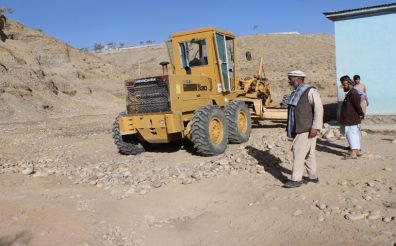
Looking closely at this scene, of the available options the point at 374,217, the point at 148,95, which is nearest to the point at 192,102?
the point at 148,95

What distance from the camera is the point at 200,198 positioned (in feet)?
21.0

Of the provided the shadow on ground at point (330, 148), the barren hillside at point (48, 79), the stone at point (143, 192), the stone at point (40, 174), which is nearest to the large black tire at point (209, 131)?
the shadow on ground at point (330, 148)

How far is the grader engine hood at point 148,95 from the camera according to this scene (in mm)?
9055

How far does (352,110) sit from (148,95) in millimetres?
4111

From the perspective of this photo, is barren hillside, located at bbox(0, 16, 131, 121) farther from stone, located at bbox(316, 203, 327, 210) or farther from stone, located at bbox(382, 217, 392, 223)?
stone, located at bbox(382, 217, 392, 223)

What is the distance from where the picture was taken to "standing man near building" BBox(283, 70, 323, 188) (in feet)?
20.0

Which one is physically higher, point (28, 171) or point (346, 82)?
point (346, 82)

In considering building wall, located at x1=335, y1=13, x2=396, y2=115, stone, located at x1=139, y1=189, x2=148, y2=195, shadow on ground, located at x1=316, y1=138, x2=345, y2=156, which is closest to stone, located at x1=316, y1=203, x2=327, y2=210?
stone, located at x1=139, y1=189, x2=148, y2=195

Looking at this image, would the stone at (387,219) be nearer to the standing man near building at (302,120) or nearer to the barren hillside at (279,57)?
the standing man near building at (302,120)

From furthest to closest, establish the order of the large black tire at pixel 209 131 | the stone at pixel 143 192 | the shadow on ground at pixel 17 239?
the large black tire at pixel 209 131
the stone at pixel 143 192
the shadow on ground at pixel 17 239

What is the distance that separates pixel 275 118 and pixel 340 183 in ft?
18.3

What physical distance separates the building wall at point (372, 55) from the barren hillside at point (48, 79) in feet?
48.2

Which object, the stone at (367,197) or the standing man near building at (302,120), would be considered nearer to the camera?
the stone at (367,197)

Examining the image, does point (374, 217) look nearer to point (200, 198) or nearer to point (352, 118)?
point (200, 198)
